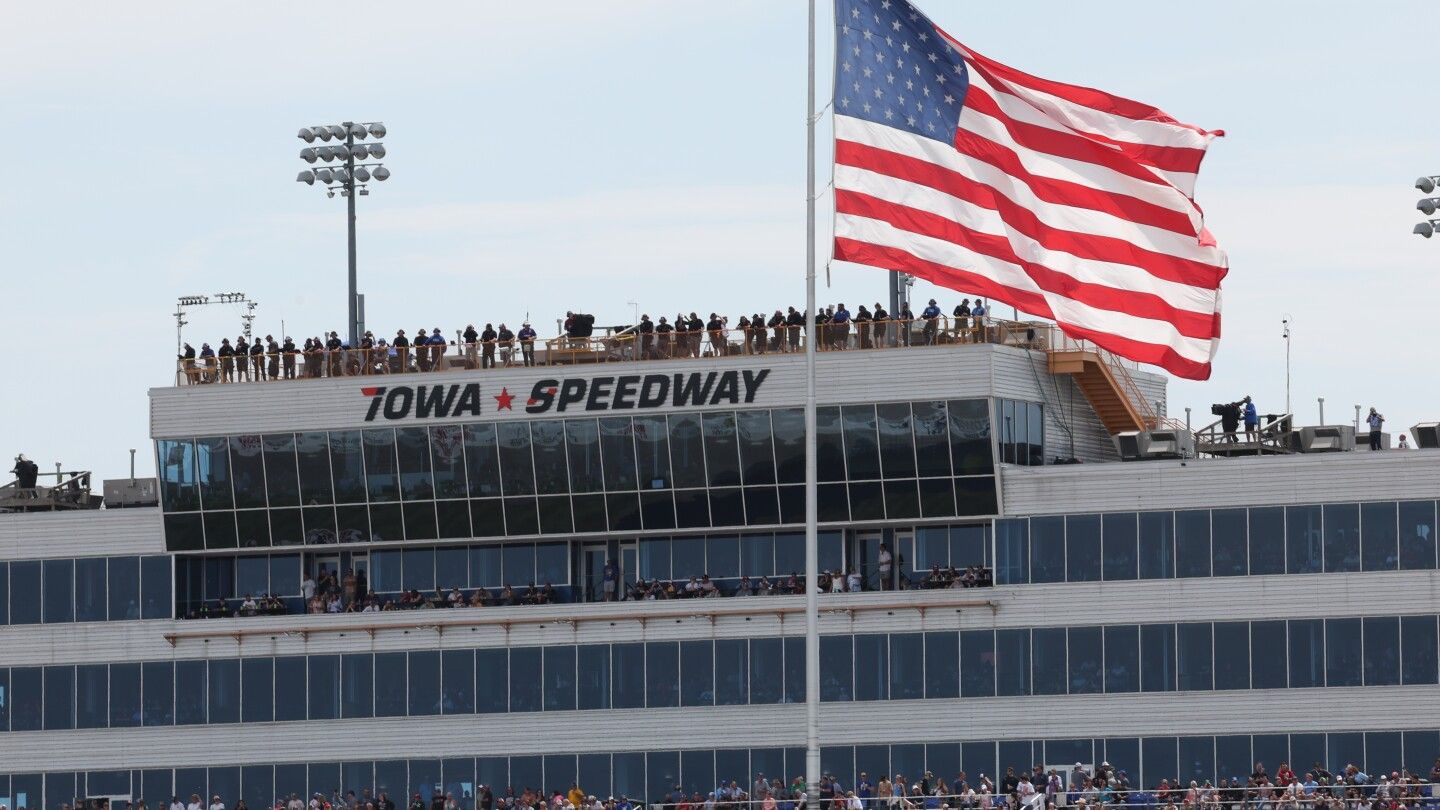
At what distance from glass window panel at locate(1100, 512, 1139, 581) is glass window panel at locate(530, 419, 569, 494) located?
16397 mm

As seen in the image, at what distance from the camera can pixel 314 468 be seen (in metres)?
90.9

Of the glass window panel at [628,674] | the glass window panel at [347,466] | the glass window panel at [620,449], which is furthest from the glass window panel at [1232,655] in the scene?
the glass window panel at [347,466]

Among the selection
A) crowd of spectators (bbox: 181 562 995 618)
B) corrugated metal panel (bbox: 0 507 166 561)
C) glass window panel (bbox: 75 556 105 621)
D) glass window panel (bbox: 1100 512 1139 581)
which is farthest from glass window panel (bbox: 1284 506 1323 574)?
glass window panel (bbox: 75 556 105 621)

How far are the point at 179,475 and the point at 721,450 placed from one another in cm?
1788

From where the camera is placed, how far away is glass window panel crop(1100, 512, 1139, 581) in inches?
3337

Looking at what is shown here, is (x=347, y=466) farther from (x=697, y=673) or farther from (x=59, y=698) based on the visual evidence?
(x=697, y=673)

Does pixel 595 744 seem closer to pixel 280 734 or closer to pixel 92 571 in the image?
pixel 280 734

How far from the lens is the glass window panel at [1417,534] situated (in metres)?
82.6

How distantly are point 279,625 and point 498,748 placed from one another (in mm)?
8268

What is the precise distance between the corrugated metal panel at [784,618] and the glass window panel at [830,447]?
3.70 metres

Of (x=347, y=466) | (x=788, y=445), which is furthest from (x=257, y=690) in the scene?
(x=788, y=445)

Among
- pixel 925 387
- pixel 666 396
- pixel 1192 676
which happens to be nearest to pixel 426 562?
pixel 666 396

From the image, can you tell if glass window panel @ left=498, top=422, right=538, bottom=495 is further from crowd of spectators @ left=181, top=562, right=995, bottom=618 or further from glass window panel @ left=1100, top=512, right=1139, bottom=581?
glass window panel @ left=1100, top=512, right=1139, bottom=581

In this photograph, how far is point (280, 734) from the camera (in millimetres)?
90938
